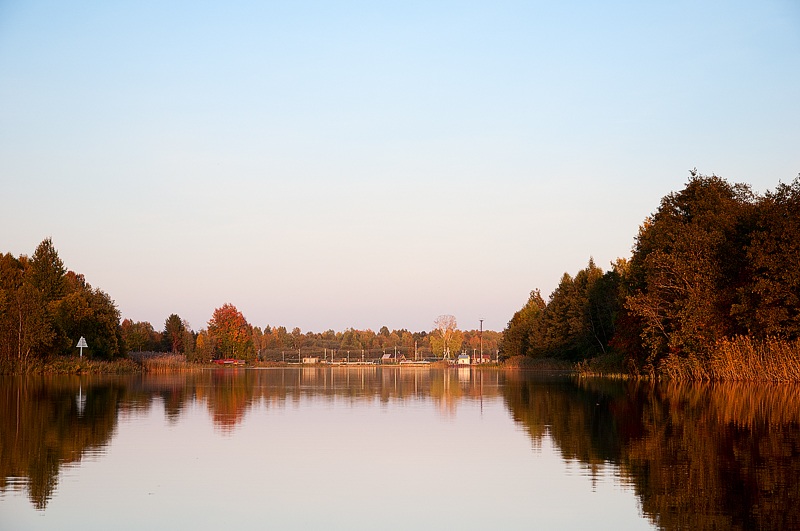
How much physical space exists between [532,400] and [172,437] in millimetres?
13511

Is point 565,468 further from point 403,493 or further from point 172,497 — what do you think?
point 172,497

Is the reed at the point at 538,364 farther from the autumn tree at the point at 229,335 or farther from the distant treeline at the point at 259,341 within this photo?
the autumn tree at the point at 229,335

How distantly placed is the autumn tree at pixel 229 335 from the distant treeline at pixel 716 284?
73330mm

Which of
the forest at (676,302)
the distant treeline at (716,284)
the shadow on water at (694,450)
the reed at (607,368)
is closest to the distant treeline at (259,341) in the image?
the forest at (676,302)

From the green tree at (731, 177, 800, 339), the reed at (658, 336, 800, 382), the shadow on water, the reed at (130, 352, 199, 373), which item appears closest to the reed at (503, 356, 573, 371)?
the reed at (130, 352, 199, 373)

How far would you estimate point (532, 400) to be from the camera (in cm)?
2364

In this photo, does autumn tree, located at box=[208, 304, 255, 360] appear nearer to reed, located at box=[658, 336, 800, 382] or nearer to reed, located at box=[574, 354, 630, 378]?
reed, located at box=[574, 354, 630, 378]

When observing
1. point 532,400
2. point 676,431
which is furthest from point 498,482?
point 532,400

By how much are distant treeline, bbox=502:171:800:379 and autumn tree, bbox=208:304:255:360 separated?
241 feet

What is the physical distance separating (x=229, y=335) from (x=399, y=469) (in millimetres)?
101378

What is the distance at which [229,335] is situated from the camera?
108 meters

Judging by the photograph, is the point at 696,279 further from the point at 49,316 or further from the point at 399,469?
the point at 49,316

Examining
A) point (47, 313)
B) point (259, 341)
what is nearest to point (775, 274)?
point (47, 313)

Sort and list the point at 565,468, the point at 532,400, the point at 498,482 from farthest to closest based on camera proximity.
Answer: the point at 532,400
the point at 565,468
the point at 498,482
